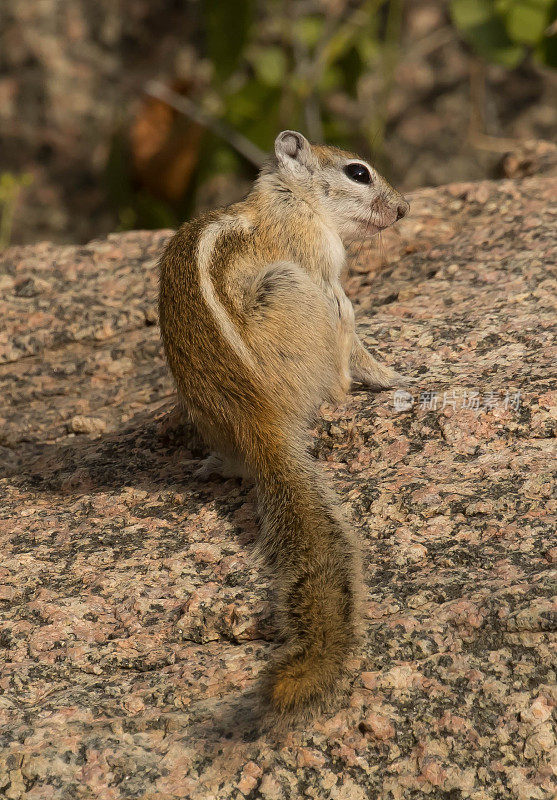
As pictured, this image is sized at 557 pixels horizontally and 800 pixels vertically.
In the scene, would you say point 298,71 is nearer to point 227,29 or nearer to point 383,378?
point 227,29

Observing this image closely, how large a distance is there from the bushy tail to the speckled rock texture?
8 cm

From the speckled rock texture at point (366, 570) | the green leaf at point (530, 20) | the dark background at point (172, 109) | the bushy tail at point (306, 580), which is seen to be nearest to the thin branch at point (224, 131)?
→ the dark background at point (172, 109)

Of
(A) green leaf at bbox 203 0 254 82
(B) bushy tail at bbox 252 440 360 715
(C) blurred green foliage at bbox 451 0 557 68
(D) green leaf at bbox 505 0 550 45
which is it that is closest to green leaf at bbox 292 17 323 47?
(A) green leaf at bbox 203 0 254 82

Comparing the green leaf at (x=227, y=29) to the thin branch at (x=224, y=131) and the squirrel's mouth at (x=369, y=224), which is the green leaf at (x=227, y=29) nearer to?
the thin branch at (x=224, y=131)

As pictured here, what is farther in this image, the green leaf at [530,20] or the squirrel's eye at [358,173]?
the green leaf at [530,20]

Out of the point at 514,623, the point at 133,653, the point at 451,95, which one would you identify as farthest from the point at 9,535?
the point at 451,95

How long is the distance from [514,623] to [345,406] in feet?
4.08

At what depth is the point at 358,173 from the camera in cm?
409

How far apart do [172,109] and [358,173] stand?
4.72 metres

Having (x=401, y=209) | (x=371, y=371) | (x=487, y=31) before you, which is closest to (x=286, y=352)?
(x=371, y=371)

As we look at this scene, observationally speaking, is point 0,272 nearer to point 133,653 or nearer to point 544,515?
point 133,653

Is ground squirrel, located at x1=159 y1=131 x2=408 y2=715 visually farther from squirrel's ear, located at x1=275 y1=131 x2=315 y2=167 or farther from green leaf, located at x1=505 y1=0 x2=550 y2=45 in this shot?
green leaf, located at x1=505 y1=0 x2=550 y2=45

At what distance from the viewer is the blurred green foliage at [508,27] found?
5590mm

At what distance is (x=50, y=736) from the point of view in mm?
2324
